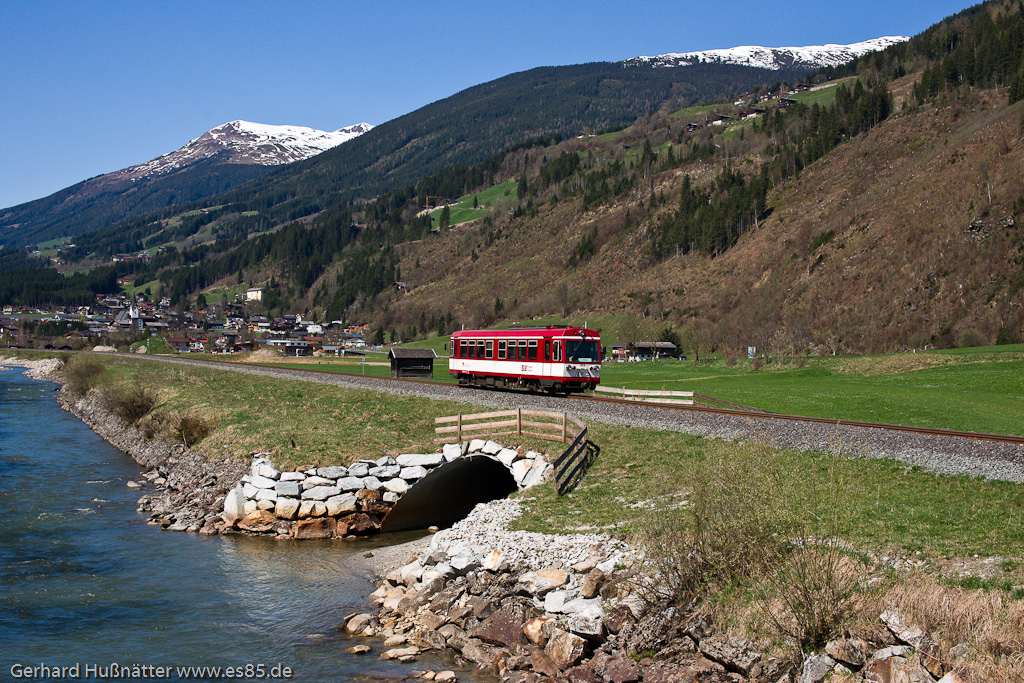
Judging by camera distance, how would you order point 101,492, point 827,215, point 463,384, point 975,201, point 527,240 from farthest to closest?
point 527,240
point 827,215
point 975,201
point 463,384
point 101,492

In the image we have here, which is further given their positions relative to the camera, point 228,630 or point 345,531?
point 345,531

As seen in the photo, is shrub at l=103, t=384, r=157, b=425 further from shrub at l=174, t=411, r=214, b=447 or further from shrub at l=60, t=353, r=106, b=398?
shrub at l=60, t=353, r=106, b=398

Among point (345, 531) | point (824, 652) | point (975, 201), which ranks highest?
point (975, 201)

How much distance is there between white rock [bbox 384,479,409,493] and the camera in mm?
23172

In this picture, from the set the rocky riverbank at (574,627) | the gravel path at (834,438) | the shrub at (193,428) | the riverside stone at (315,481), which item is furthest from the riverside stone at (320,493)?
the shrub at (193,428)

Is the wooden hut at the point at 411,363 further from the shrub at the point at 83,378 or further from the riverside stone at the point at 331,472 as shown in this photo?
the riverside stone at the point at 331,472

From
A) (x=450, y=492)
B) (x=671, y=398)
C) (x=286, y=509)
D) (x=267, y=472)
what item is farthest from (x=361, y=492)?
(x=671, y=398)

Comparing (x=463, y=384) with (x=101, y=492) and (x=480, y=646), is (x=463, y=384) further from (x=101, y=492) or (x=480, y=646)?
(x=480, y=646)

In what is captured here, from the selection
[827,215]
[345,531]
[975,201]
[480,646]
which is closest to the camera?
[480,646]

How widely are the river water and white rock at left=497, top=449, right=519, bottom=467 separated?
3.83 metres

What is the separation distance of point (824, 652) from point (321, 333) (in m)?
196

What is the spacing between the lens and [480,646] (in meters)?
13.1

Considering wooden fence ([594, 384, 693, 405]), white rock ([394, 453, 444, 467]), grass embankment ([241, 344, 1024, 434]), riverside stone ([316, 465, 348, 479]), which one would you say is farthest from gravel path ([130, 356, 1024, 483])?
riverside stone ([316, 465, 348, 479])

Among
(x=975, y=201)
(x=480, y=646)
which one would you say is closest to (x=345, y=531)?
(x=480, y=646)
